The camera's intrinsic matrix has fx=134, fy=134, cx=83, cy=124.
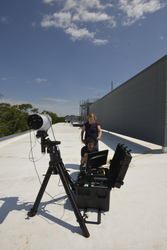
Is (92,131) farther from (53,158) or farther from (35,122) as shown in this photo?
(35,122)

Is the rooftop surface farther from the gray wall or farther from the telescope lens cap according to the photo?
the gray wall

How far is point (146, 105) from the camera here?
23.6ft

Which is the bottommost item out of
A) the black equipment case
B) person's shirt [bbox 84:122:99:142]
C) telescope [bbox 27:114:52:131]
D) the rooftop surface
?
the rooftop surface

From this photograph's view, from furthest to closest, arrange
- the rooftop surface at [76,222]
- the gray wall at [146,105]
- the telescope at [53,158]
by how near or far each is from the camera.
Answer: the gray wall at [146,105] → the telescope at [53,158] → the rooftop surface at [76,222]

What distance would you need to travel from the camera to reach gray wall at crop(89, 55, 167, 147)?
5949 millimetres

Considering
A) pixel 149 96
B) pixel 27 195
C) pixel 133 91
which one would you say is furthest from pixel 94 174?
pixel 133 91

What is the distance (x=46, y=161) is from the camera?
16.4 ft

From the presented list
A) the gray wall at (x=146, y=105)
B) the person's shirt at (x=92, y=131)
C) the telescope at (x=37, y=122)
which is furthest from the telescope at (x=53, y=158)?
the gray wall at (x=146, y=105)

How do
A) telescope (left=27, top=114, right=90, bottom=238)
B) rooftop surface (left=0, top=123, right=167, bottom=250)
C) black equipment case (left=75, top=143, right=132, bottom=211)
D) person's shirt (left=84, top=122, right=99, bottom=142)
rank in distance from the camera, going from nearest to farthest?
rooftop surface (left=0, top=123, right=167, bottom=250)
telescope (left=27, top=114, right=90, bottom=238)
black equipment case (left=75, top=143, right=132, bottom=211)
person's shirt (left=84, top=122, right=99, bottom=142)

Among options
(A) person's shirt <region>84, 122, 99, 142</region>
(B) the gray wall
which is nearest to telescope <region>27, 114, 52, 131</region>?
(A) person's shirt <region>84, 122, 99, 142</region>

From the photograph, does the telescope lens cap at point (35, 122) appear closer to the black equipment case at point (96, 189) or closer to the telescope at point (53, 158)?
the telescope at point (53, 158)

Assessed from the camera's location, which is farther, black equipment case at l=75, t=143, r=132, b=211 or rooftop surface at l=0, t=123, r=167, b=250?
black equipment case at l=75, t=143, r=132, b=211

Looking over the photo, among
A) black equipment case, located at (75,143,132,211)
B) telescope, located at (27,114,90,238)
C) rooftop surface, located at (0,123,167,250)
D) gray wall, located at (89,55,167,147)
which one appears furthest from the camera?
gray wall, located at (89,55,167,147)

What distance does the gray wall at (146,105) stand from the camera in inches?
234
